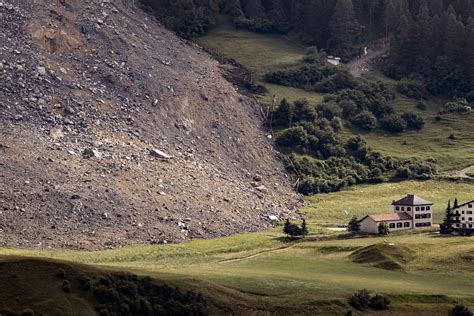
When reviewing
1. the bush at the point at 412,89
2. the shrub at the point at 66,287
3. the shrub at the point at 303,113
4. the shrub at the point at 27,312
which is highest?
the bush at the point at 412,89

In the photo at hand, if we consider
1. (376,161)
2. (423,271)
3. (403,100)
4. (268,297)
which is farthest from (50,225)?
(403,100)

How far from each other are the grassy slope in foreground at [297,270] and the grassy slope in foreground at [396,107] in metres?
44.7

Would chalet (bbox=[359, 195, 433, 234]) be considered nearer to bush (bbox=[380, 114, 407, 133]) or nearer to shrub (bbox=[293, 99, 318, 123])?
shrub (bbox=[293, 99, 318, 123])

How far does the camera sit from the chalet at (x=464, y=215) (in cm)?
12256

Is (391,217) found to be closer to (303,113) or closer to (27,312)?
(303,113)

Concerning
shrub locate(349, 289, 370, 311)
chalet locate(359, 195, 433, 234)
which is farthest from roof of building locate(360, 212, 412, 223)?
shrub locate(349, 289, 370, 311)

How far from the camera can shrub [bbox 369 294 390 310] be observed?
87463 mm

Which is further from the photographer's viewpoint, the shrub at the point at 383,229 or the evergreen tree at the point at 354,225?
the evergreen tree at the point at 354,225

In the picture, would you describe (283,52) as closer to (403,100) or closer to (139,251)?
(403,100)

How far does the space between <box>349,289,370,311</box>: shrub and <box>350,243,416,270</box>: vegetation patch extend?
15.5 metres

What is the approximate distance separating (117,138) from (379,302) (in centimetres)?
5524

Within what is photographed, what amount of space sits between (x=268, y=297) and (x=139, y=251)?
25.3 metres

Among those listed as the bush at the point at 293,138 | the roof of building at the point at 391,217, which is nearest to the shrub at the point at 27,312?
the roof of building at the point at 391,217

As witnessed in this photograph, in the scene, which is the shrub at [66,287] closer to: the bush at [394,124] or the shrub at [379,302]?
the shrub at [379,302]
